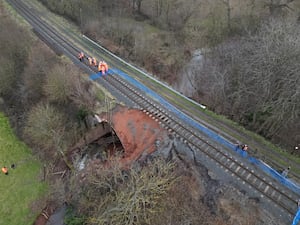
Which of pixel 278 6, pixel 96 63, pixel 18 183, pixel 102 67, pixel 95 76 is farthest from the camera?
pixel 278 6

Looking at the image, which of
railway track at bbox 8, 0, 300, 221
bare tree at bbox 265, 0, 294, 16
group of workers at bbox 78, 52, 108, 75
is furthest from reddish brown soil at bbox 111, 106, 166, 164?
bare tree at bbox 265, 0, 294, 16

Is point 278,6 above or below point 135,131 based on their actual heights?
above

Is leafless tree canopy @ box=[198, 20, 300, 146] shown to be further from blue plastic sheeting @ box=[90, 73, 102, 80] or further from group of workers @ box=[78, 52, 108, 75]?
blue plastic sheeting @ box=[90, 73, 102, 80]

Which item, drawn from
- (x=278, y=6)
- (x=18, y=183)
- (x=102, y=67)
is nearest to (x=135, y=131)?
(x=102, y=67)

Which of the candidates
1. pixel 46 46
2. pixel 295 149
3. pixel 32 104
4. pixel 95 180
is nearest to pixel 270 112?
pixel 295 149

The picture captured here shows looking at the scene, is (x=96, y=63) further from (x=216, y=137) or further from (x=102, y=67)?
(x=216, y=137)

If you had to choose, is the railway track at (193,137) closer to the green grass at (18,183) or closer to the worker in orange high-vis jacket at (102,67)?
the worker in orange high-vis jacket at (102,67)

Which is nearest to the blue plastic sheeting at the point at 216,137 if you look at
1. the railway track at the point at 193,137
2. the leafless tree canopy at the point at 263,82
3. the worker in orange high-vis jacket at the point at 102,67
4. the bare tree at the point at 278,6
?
the railway track at the point at 193,137

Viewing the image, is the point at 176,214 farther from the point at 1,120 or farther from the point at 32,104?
the point at 1,120
